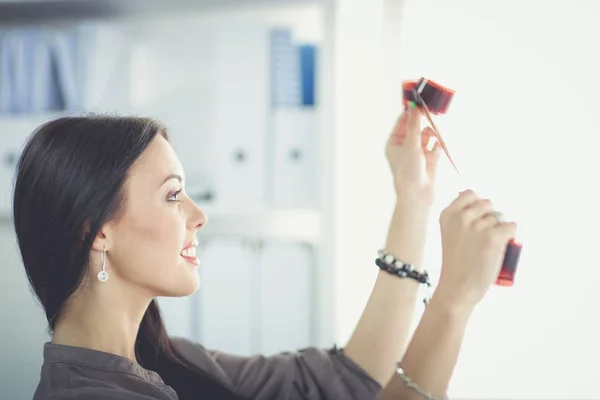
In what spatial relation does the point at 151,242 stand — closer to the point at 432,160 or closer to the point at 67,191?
the point at 67,191

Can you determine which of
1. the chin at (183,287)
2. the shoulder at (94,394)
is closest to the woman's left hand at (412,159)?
the chin at (183,287)

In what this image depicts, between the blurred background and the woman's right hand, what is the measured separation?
0.23 meters

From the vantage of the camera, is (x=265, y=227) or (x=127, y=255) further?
(x=265, y=227)

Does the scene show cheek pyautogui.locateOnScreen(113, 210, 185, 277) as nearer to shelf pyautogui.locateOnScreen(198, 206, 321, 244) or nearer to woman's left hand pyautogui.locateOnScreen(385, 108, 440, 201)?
woman's left hand pyautogui.locateOnScreen(385, 108, 440, 201)

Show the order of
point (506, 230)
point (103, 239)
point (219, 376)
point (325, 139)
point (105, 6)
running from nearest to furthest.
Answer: point (506, 230) < point (103, 239) < point (219, 376) < point (325, 139) < point (105, 6)

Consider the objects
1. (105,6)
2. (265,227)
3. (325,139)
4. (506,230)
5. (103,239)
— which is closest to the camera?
(506,230)

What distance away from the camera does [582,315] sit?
70cm

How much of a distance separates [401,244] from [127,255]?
0.35 meters

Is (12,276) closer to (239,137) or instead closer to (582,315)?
(239,137)

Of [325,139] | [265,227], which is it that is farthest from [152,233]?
[265,227]

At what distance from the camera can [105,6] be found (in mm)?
1389

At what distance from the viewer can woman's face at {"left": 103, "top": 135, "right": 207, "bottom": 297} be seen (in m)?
0.73

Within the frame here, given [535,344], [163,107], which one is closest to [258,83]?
[163,107]

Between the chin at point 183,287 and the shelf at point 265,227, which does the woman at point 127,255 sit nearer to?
the chin at point 183,287
